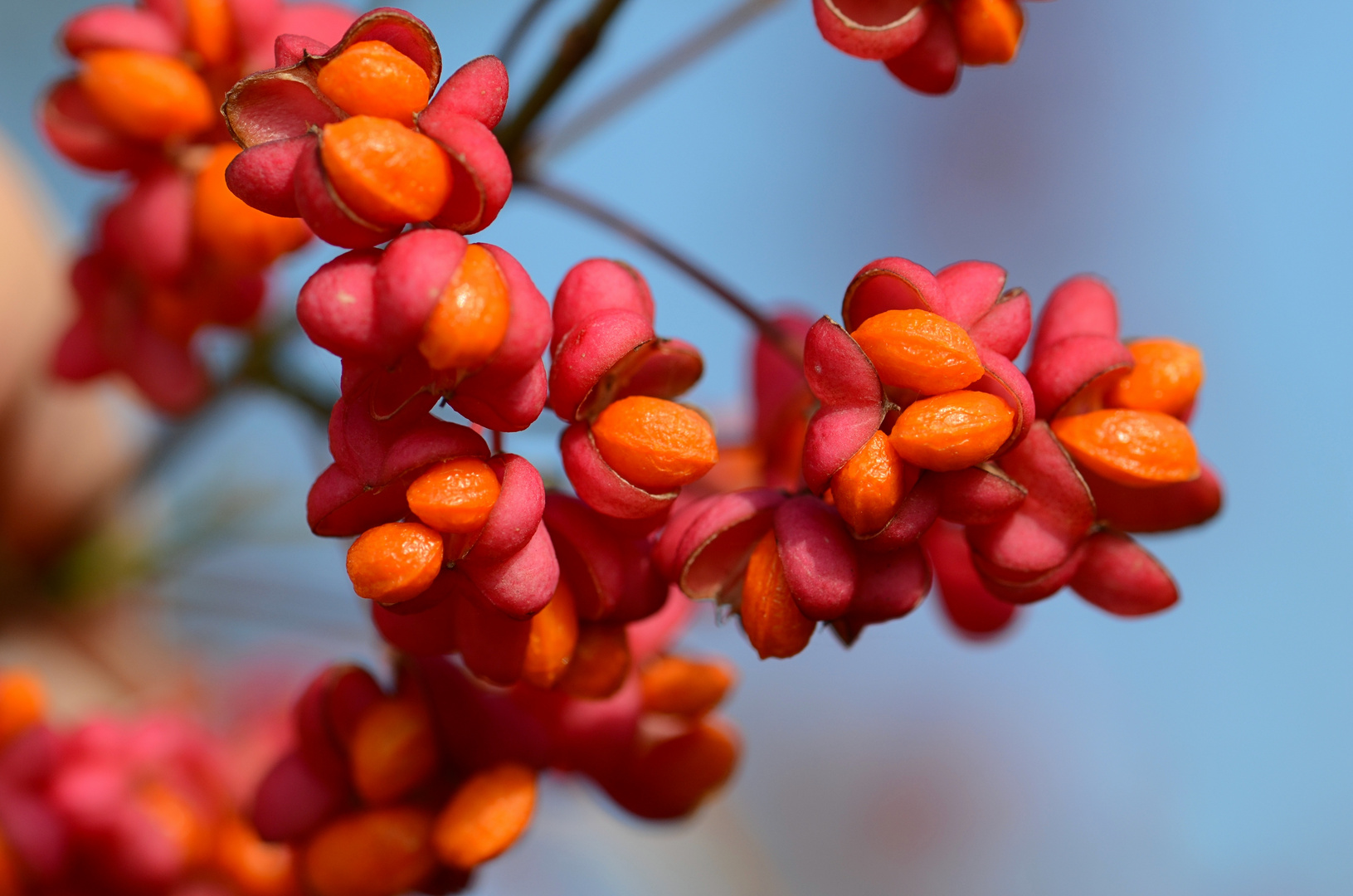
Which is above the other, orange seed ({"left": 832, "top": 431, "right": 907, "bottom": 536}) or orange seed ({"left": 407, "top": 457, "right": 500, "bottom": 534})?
orange seed ({"left": 832, "top": 431, "right": 907, "bottom": 536})

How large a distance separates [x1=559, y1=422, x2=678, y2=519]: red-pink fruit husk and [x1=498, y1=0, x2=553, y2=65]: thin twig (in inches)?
8.4

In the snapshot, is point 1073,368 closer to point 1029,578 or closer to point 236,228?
point 1029,578

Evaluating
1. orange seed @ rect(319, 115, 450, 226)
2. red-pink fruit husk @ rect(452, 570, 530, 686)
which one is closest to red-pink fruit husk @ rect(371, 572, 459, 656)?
red-pink fruit husk @ rect(452, 570, 530, 686)

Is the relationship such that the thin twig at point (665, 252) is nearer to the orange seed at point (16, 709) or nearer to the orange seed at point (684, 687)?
the orange seed at point (684, 687)

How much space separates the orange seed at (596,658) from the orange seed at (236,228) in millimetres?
206

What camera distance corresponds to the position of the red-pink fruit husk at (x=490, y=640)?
339mm

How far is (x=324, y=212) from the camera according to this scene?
11.5 inches

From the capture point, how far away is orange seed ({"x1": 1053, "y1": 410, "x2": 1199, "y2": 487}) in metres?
0.34

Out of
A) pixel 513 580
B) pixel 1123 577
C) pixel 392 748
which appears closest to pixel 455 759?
pixel 392 748

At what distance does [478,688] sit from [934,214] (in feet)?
5.29

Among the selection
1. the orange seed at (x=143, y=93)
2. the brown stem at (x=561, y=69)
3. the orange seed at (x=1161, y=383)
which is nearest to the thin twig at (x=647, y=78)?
the brown stem at (x=561, y=69)

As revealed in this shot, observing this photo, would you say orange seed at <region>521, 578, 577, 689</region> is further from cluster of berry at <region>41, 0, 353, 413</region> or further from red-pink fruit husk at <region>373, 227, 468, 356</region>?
cluster of berry at <region>41, 0, 353, 413</region>

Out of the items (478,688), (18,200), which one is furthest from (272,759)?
(18,200)

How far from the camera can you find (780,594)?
0.33 m
